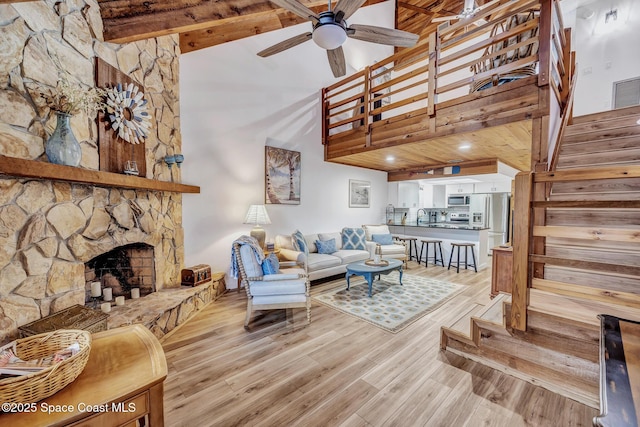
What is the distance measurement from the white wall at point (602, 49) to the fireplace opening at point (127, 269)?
29.0 feet

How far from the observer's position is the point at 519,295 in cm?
199

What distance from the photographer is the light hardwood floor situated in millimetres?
1722

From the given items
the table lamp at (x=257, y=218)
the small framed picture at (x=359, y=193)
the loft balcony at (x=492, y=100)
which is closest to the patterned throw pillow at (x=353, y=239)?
the small framed picture at (x=359, y=193)

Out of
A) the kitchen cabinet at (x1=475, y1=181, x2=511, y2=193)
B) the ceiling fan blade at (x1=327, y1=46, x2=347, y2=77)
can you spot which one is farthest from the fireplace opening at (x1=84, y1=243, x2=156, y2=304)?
the kitchen cabinet at (x1=475, y1=181, x2=511, y2=193)

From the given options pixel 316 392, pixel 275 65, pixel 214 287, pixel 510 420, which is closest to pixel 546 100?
pixel 510 420

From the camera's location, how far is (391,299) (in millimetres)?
3768

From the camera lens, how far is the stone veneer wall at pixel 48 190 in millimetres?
1799

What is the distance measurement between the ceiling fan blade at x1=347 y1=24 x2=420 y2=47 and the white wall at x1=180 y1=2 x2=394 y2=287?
101 inches

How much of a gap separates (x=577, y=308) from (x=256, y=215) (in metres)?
3.77

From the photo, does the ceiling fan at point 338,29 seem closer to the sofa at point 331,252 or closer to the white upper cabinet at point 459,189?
the sofa at point 331,252

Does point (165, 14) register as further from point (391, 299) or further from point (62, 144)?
point (391, 299)

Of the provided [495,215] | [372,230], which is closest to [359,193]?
[372,230]

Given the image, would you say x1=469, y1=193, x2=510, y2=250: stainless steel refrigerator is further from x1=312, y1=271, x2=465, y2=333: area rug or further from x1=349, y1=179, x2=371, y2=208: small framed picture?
x1=312, y1=271, x2=465, y2=333: area rug

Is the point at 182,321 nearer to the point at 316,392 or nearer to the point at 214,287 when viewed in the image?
the point at 214,287
